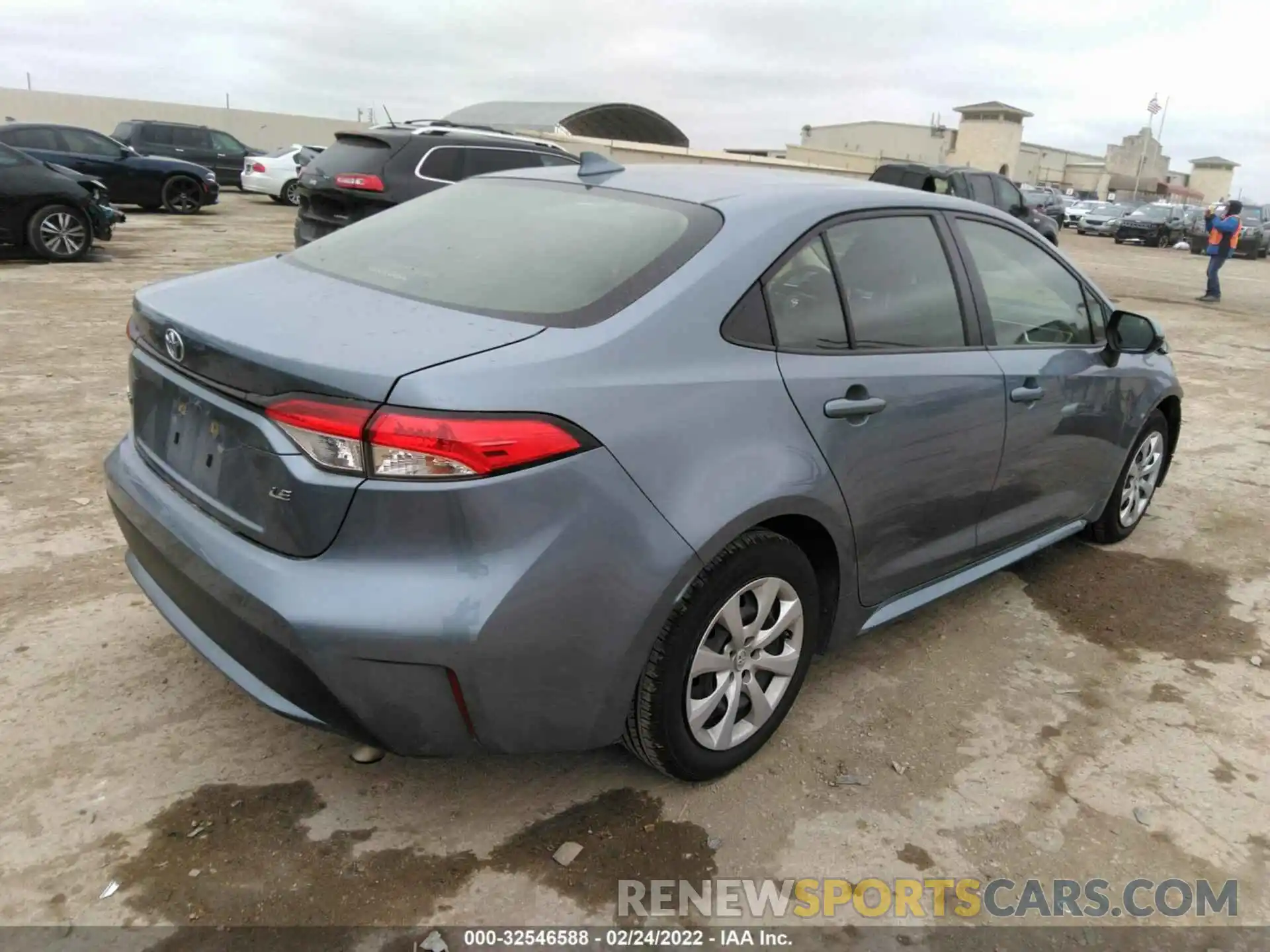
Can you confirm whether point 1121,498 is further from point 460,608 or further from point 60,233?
point 60,233

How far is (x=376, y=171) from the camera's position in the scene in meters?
8.92

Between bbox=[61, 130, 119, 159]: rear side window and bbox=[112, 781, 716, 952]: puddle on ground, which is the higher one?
bbox=[61, 130, 119, 159]: rear side window

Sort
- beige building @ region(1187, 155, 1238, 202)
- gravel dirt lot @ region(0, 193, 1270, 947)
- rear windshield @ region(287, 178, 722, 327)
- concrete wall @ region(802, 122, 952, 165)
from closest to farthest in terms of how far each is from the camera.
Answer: gravel dirt lot @ region(0, 193, 1270, 947) < rear windshield @ region(287, 178, 722, 327) < concrete wall @ region(802, 122, 952, 165) < beige building @ region(1187, 155, 1238, 202)

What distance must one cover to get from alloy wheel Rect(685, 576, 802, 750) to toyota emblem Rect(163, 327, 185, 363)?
1.50m

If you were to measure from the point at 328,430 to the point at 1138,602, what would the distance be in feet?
11.7

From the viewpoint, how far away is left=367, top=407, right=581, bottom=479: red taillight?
6.59 feet

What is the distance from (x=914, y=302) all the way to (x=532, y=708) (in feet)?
6.03

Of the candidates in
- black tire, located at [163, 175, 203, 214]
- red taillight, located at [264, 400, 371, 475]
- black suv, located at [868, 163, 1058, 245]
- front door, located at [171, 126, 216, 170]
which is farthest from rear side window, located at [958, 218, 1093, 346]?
front door, located at [171, 126, 216, 170]

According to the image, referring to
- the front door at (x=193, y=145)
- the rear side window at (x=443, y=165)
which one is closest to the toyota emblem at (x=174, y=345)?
the rear side window at (x=443, y=165)

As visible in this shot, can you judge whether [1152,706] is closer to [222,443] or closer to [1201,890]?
[1201,890]

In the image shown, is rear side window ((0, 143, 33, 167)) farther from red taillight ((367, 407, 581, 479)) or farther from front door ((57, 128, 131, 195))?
red taillight ((367, 407, 581, 479))

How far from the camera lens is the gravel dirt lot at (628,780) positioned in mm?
2305

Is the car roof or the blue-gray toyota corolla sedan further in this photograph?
the car roof

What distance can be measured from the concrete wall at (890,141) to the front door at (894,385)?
248 ft
